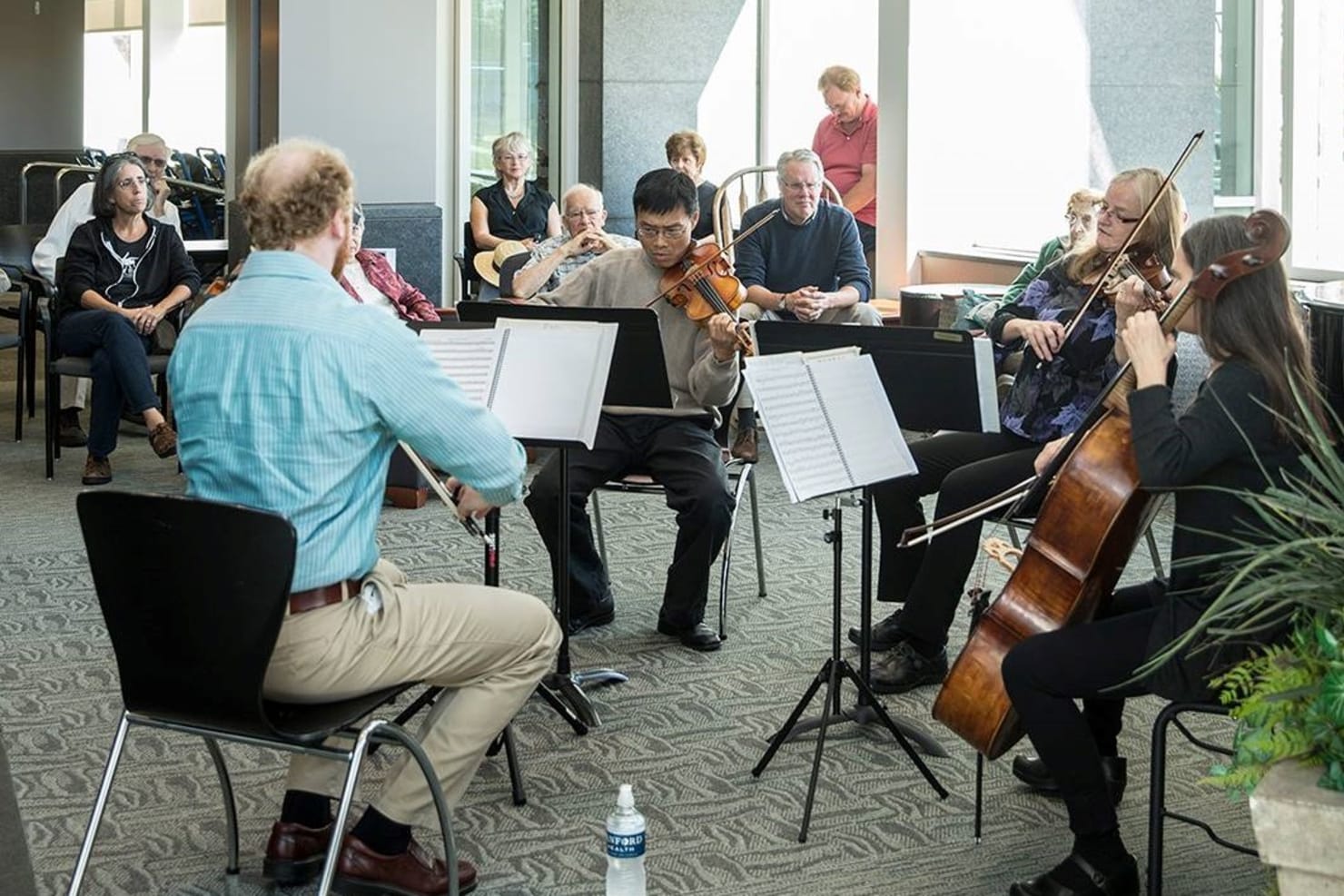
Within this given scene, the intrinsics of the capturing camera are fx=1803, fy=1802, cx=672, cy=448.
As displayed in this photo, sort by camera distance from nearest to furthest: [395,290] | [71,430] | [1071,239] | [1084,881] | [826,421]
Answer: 1. [1084,881]
2. [826,421]
3. [1071,239]
4. [395,290]
5. [71,430]

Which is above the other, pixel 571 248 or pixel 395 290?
pixel 571 248

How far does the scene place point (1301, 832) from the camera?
80.6 inches

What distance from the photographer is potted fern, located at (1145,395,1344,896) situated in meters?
2.04

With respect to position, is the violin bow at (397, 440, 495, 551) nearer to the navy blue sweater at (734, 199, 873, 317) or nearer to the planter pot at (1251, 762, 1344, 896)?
the planter pot at (1251, 762, 1344, 896)

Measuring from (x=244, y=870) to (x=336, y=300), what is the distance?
42.8 inches

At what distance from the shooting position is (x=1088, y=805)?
294 cm

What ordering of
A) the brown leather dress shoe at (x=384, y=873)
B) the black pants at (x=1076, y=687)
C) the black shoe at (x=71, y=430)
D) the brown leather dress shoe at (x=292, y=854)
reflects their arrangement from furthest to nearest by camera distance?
the black shoe at (x=71, y=430), the brown leather dress shoe at (x=292, y=854), the brown leather dress shoe at (x=384, y=873), the black pants at (x=1076, y=687)

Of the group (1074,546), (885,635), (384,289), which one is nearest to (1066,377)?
(885,635)

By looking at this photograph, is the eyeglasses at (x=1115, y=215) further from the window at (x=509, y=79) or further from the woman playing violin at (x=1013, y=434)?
the window at (x=509, y=79)

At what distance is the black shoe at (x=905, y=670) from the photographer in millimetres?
4180

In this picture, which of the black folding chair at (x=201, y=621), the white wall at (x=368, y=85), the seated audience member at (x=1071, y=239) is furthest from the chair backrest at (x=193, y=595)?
the white wall at (x=368, y=85)

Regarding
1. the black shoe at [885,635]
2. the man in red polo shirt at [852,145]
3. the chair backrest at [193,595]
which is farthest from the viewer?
the man in red polo shirt at [852,145]

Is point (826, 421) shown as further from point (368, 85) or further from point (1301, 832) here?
point (368, 85)

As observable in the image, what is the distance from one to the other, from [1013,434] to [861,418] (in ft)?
3.15
